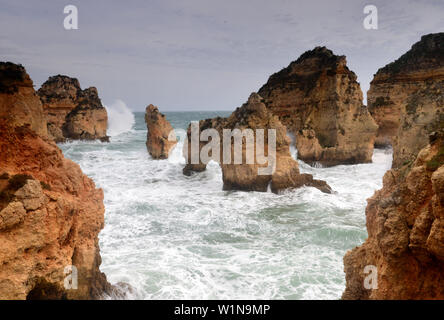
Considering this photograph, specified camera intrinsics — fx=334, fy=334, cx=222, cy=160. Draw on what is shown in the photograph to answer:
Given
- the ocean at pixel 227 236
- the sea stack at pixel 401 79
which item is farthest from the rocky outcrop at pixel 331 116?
the ocean at pixel 227 236

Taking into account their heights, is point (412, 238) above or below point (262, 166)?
above

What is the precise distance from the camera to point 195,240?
9.90 m

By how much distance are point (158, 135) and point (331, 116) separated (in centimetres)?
1300

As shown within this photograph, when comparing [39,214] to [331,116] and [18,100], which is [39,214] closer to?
[18,100]

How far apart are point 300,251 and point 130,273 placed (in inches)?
173

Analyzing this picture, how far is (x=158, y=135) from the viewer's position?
26.3 meters

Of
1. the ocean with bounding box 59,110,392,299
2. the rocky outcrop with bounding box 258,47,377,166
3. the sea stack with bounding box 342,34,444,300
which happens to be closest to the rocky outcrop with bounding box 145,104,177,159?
the ocean with bounding box 59,110,392,299

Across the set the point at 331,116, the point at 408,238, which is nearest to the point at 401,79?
the point at 331,116

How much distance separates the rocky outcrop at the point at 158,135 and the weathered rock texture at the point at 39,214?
19719 mm

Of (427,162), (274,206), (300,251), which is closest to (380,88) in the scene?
(274,206)

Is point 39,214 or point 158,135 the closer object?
point 39,214

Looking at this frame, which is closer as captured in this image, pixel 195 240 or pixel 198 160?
pixel 195 240

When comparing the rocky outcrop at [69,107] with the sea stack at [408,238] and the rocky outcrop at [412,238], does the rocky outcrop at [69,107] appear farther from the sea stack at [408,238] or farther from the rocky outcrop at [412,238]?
the rocky outcrop at [412,238]

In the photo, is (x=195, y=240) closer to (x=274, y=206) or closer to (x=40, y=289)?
(x=274, y=206)
